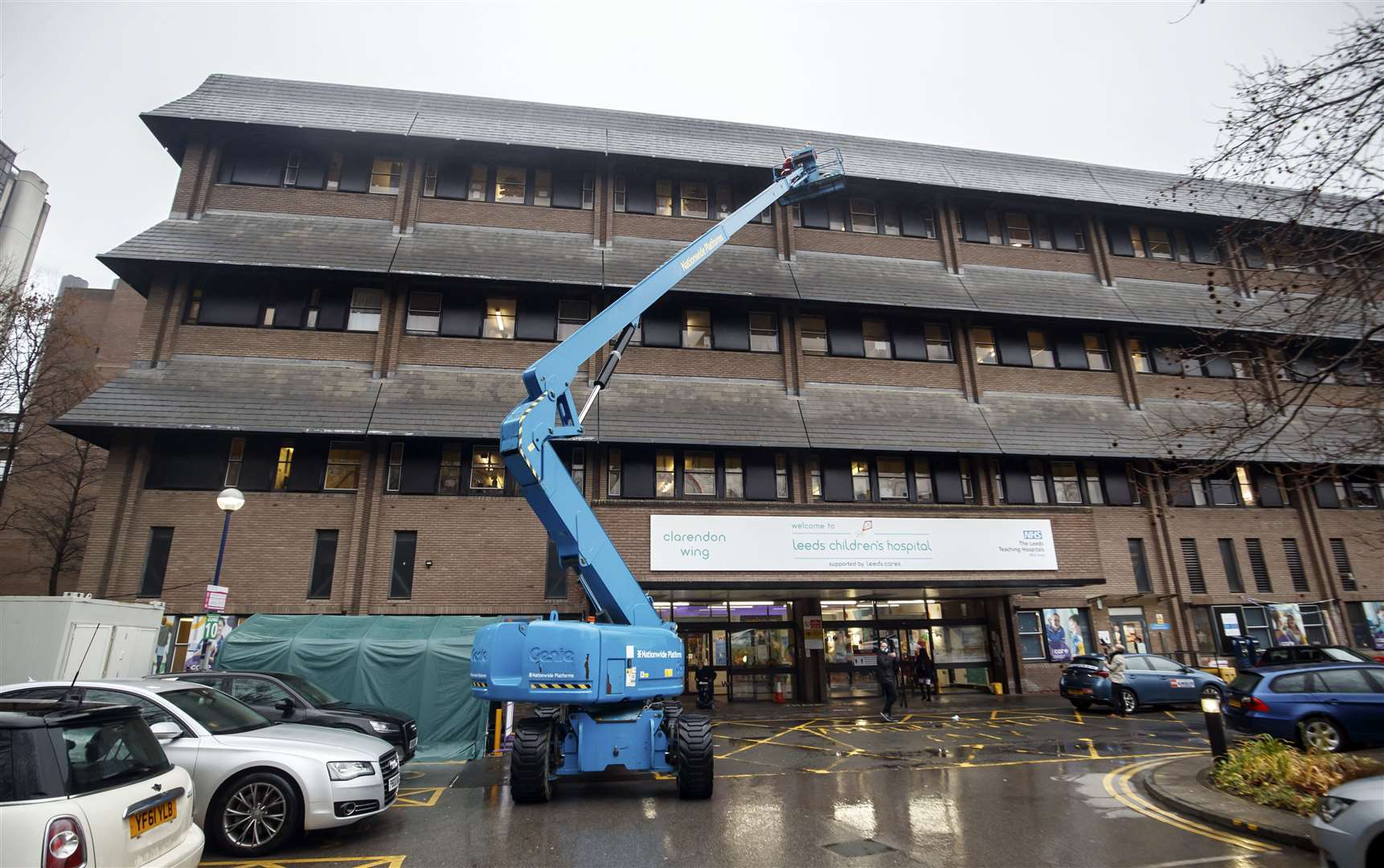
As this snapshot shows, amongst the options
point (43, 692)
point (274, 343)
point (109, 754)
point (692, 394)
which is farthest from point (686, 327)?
point (109, 754)

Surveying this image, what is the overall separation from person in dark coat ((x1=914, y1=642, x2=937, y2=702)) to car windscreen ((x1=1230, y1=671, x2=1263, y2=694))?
9.71m

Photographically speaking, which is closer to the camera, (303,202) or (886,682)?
(886,682)

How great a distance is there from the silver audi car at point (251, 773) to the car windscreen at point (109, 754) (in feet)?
6.99

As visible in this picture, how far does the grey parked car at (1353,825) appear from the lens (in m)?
4.91

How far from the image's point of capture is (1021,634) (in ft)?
75.2

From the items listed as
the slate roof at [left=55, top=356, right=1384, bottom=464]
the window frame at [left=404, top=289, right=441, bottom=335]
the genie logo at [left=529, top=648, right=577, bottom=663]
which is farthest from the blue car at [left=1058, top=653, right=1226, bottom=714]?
the window frame at [left=404, top=289, right=441, bottom=335]

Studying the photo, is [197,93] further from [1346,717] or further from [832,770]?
[1346,717]

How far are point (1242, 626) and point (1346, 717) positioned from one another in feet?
50.3

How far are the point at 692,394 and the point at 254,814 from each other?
1590 cm

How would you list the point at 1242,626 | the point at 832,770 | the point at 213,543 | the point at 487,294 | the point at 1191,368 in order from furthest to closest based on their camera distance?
the point at 1191,368 < the point at 1242,626 < the point at 487,294 < the point at 213,543 < the point at 832,770

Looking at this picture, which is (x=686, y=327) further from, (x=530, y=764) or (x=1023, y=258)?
(x=530, y=764)

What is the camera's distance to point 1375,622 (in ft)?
80.3

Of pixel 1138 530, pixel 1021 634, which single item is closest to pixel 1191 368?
pixel 1138 530

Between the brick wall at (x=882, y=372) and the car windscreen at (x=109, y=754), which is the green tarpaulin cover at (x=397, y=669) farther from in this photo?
the brick wall at (x=882, y=372)
